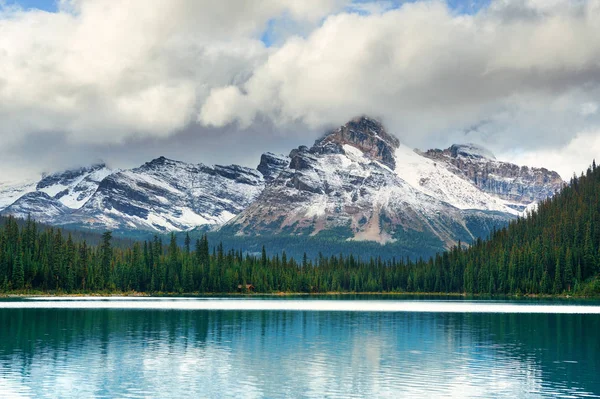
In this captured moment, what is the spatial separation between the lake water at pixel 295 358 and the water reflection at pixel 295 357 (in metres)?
0.12

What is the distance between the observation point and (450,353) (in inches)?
3204

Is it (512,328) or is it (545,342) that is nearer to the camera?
(545,342)

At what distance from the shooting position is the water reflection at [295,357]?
59469mm

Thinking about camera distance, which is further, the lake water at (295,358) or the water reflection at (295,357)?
the water reflection at (295,357)

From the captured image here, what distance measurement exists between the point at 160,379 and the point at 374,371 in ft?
61.9

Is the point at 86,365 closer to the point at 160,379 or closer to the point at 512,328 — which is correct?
the point at 160,379

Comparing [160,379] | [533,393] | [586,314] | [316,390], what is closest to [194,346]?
[160,379]

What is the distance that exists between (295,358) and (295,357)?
82 cm

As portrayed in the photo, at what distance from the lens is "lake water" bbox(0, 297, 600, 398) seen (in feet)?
194

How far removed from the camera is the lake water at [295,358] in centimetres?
5922

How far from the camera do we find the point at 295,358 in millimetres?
76562

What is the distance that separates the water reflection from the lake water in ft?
0.38

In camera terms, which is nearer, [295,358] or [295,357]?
[295,358]

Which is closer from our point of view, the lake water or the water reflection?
the lake water
